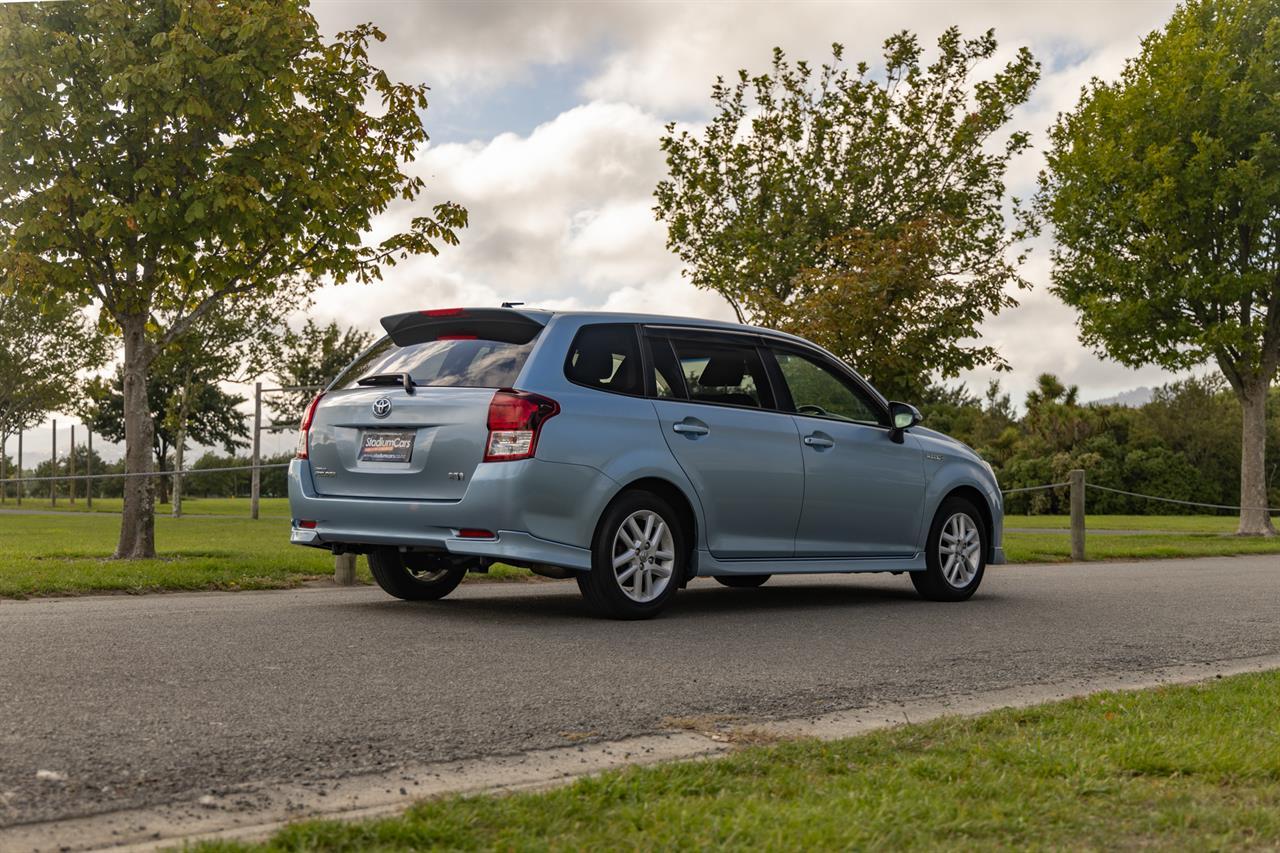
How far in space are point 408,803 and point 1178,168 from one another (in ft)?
82.8

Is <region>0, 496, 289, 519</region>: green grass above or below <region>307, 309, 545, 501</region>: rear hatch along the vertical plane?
below

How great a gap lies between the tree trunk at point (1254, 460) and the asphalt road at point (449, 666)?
56.4 feet

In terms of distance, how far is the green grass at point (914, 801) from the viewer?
130 inches

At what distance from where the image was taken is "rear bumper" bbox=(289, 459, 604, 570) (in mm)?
7441

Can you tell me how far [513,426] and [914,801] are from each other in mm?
4205

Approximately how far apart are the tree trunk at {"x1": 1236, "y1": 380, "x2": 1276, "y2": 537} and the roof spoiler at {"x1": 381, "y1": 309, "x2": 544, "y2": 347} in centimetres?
2188

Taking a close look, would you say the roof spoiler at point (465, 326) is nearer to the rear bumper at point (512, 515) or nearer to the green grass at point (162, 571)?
the rear bumper at point (512, 515)

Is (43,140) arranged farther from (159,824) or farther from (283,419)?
(283,419)

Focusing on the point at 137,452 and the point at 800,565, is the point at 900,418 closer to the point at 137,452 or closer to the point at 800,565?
the point at 800,565

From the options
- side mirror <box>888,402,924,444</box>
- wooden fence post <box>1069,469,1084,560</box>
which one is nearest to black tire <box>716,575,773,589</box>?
side mirror <box>888,402,924,444</box>

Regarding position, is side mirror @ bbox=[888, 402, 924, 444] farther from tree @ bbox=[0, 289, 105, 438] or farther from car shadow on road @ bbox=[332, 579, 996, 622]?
tree @ bbox=[0, 289, 105, 438]

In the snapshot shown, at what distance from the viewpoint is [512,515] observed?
24.4 ft

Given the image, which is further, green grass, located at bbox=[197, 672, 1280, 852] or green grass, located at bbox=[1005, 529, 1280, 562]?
green grass, located at bbox=[1005, 529, 1280, 562]

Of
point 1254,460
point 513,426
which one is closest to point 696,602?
point 513,426
